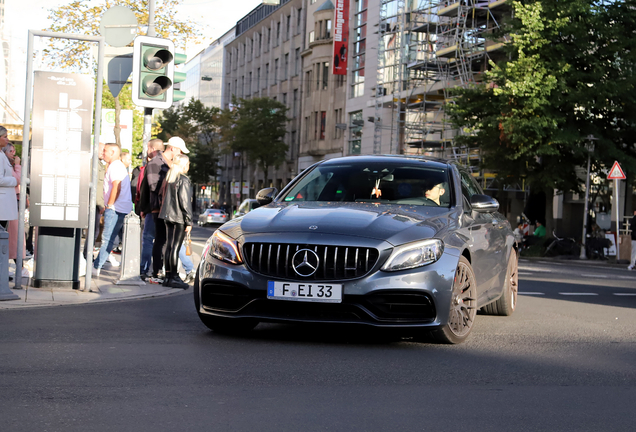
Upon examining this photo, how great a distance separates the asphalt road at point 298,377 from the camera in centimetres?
476

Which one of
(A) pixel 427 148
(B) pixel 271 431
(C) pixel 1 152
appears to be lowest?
(B) pixel 271 431

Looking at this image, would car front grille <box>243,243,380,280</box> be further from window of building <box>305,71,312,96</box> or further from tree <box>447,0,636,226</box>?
window of building <box>305,71,312,96</box>

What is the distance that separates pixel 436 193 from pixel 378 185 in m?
0.50

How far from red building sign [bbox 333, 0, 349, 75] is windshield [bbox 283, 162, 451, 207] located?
2140 inches

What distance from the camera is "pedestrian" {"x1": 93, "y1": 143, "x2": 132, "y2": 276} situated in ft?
43.5

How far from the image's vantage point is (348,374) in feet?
19.9

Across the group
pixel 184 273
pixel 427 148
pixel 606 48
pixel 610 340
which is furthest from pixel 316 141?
pixel 610 340

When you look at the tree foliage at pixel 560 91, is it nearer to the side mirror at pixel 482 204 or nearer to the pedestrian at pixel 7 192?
the pedestrian at pixel 7 192

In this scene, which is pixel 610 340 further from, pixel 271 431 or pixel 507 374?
pixel 271 431

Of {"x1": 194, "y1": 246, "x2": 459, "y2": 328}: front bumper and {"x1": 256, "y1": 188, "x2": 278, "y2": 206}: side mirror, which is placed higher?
{"x1": 256, "y1": 188, "x2": 278, "y2": 206}: side mirror

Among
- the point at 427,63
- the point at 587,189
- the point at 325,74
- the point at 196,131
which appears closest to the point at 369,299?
the point at 587,189

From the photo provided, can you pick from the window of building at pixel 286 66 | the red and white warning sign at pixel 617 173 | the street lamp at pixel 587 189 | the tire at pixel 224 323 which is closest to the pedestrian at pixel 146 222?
the tire at pixel 224 323

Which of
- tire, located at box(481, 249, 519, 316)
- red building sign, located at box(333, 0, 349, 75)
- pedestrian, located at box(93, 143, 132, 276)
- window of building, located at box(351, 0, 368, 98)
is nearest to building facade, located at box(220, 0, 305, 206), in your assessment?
red building sign, located at box(333, 0, 349, 75)

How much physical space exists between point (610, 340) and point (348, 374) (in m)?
3.20
